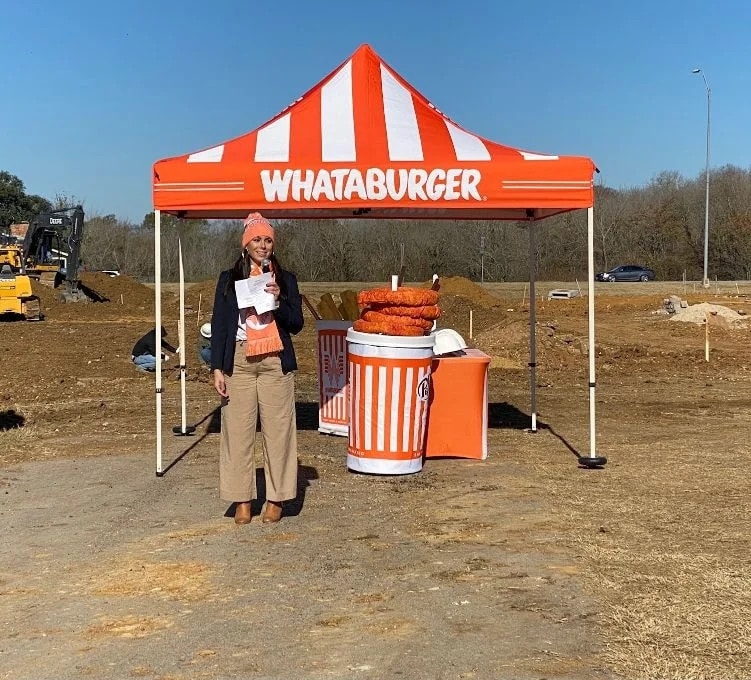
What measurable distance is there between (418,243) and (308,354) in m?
34.8

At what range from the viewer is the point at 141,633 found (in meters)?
4.71

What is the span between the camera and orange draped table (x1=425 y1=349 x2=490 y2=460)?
878 centimetres

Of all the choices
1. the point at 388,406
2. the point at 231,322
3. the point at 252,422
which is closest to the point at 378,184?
the point at 388,406

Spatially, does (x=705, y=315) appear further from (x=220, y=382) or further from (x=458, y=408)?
(x=220, y=382)

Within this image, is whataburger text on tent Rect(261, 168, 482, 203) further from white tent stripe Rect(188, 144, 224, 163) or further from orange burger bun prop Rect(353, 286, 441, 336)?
orange burger bun prop Rect(353, 286, 441, 336)

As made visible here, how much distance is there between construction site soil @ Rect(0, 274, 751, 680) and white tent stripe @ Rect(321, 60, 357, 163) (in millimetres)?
2700

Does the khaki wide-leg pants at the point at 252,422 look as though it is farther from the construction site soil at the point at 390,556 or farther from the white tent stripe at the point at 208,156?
the white tent stripe at the point at 208,156

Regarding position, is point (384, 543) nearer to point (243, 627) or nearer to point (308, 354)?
point (243, 627)

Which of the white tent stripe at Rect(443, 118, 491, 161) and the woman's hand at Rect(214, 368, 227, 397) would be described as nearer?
the woman's hand at Rect(214, 368, 227, 397)

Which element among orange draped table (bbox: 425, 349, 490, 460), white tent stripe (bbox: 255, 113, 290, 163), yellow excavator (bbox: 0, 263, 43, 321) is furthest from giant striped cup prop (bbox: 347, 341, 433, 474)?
yellow excavator (bbox: 0, 263, 43, 321)

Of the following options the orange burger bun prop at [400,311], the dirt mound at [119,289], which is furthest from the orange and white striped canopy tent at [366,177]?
the dirt mound at [119,289]

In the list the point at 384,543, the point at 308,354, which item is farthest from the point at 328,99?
the point at 308,354

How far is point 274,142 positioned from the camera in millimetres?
8227

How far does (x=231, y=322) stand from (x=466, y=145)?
286 centimetres
